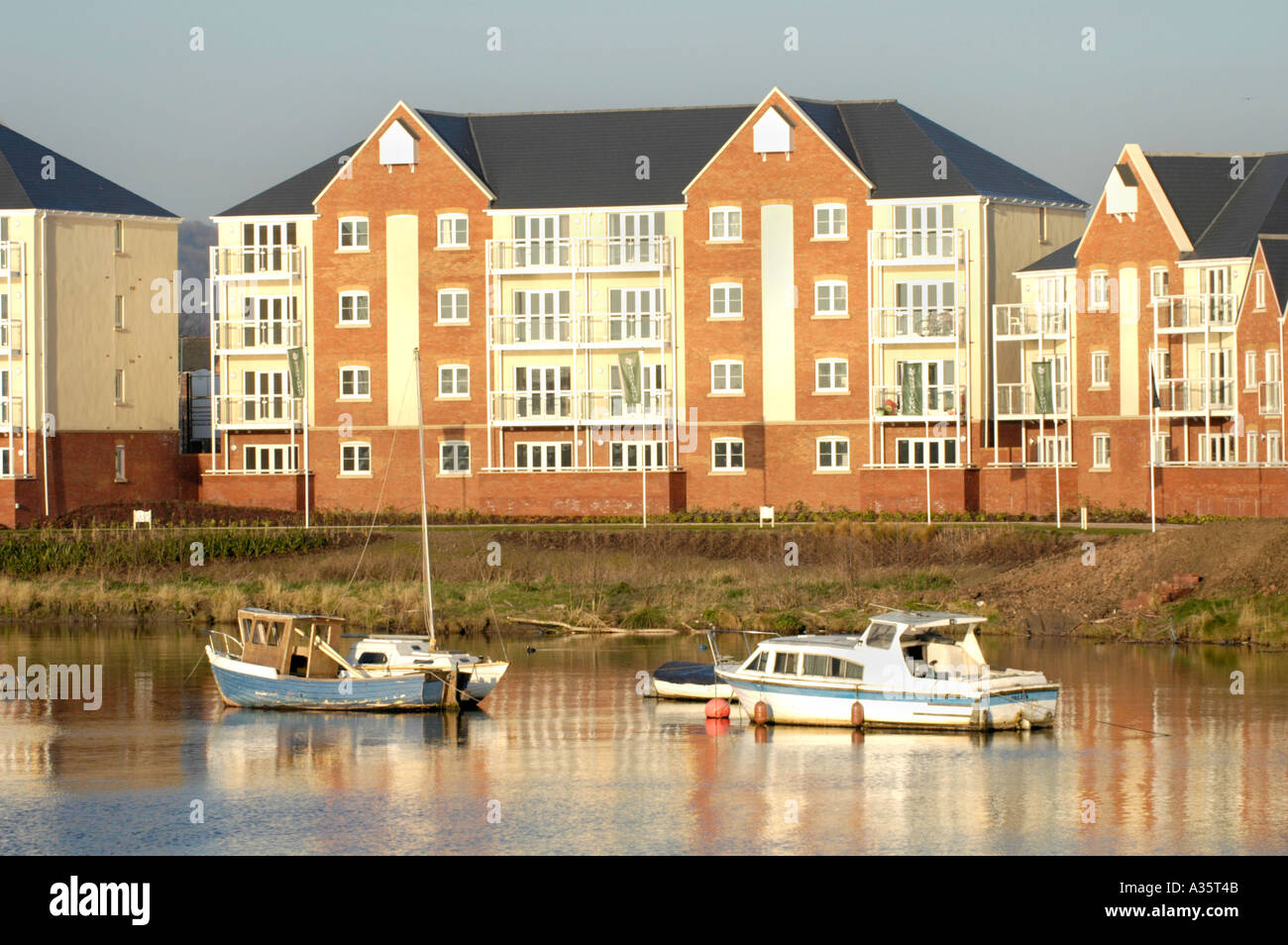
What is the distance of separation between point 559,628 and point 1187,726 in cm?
2141

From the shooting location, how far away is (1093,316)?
74250mm

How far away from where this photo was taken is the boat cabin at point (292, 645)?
4219cm

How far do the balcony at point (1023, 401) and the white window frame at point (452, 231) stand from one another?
76.0 feet

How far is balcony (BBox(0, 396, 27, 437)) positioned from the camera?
75375mm

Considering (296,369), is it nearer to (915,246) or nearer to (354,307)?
(354,307)

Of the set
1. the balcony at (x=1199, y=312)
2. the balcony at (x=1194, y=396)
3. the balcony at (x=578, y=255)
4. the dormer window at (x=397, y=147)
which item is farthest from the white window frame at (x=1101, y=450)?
the dormer window at (x=397, y=147)

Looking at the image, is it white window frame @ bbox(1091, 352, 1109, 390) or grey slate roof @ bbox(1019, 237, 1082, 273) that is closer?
white window frame @ bbox(1091, 352, 1109, 390)

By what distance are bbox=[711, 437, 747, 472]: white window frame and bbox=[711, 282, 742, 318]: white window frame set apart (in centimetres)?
516

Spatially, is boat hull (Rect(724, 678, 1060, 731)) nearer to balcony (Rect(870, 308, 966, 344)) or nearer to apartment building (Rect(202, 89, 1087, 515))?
apartment building (Rect(202, 89, 1087, 515))

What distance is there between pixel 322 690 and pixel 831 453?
38.2 meters

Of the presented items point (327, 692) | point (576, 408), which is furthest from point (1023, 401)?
point (327, 692)

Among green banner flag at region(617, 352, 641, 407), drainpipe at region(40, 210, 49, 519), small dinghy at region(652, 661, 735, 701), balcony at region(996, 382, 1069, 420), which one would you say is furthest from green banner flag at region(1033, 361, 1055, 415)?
drainpipe at region(40, 210, 49, 519)

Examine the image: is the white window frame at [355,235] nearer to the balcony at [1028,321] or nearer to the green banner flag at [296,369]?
the green banner flag at [296,369]
